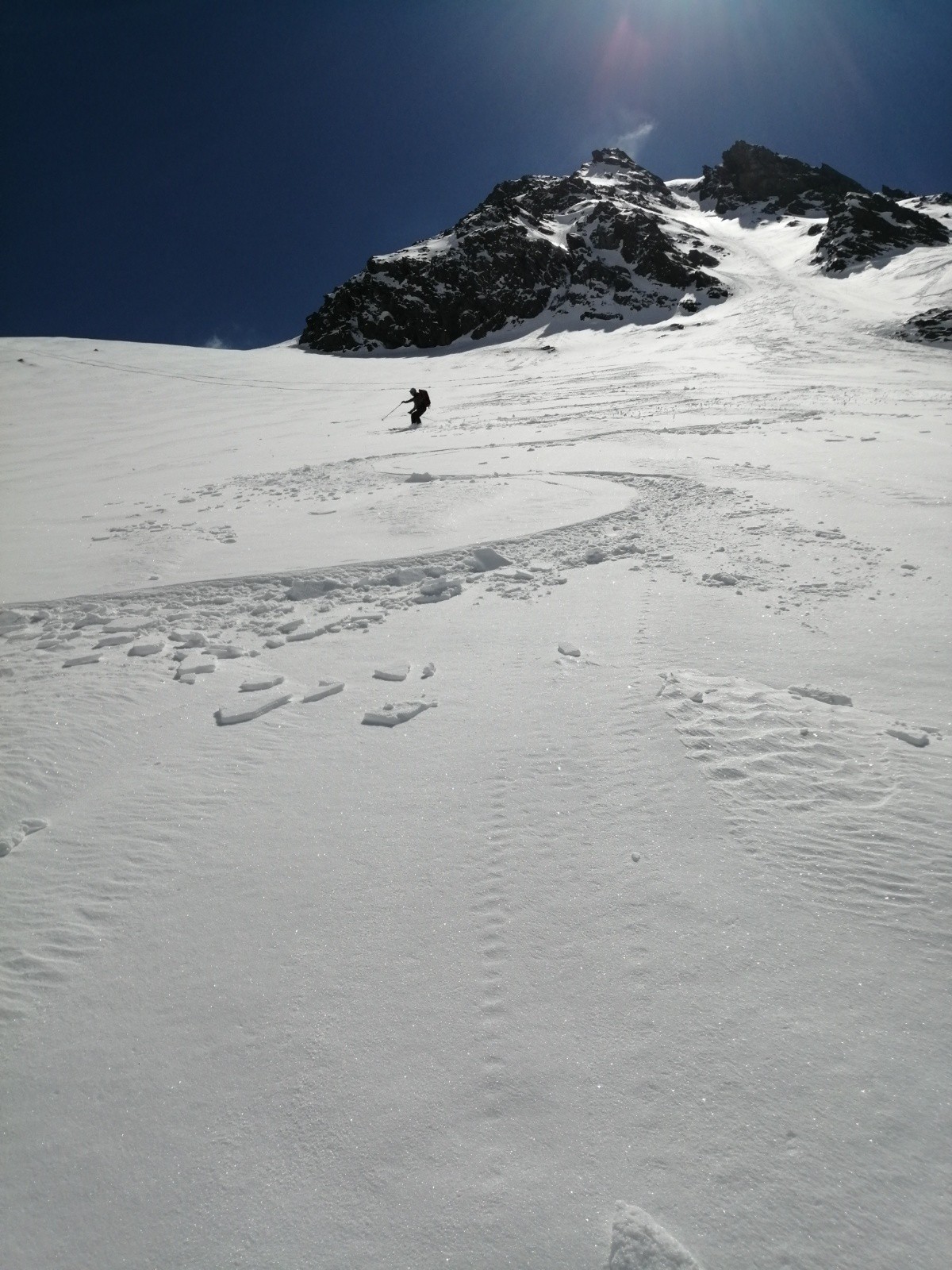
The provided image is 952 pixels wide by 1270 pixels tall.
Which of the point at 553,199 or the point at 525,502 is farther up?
the point at 553,199

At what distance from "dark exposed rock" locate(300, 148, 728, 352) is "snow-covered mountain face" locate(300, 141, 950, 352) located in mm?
140

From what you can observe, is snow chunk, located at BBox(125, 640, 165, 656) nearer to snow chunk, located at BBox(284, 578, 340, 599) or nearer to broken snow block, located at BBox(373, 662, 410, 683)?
snow chunk, located at BBox(284, 578, 340, 599)

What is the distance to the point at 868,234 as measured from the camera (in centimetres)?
4959

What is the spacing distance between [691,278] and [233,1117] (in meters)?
64.7

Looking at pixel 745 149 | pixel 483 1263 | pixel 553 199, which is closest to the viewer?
pixel 483 1263

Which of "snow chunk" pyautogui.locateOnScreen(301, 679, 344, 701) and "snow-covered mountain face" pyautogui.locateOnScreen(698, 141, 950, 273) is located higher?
"snow-covered mountain face" pyautogui.locateOnScreen(698, 141, 950, 273)

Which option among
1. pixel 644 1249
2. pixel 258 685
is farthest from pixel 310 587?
pixel 644 1249

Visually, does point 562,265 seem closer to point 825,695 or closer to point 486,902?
point 825,695

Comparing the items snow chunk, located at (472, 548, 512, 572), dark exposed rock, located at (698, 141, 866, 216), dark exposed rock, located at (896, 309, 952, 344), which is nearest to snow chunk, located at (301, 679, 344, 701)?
snow chunk, located at (472, 548, 512, 572)

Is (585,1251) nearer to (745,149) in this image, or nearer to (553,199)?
(553,199)

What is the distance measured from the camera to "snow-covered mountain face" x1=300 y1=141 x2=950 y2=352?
5188cm

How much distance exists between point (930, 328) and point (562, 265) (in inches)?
1858

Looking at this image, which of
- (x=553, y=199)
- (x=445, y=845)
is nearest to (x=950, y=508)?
(x=445, y=845)

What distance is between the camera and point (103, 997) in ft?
7.43
